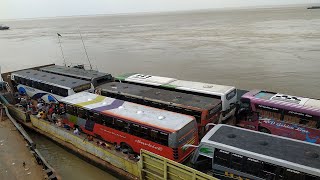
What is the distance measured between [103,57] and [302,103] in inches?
1642

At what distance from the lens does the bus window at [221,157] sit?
10320 mm

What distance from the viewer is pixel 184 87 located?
18.6 m

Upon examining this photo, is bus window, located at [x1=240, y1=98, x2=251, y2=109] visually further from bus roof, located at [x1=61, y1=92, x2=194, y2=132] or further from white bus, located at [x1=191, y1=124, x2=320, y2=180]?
white bus, located at [x1=191, y1=124, x2=320, y2=180]

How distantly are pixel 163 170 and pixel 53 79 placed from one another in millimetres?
14752

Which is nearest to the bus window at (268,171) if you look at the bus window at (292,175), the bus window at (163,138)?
the bus window at (292,175)

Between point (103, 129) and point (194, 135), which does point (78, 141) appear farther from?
point (194, 135)

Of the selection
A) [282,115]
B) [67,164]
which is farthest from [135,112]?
[282,115]

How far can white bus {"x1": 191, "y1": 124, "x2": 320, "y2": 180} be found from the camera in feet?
29.4

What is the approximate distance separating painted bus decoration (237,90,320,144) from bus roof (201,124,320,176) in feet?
15.9

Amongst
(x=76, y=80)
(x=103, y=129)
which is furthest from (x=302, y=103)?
(x=76, y=80)

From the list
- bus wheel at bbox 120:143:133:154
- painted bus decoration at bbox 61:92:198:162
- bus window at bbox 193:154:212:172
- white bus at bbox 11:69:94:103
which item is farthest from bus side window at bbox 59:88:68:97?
bus window at bbox 193:154:212:172

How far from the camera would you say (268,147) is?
9.95m

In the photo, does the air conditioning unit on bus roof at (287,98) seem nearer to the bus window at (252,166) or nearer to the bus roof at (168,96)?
the bus roof at (168,96)

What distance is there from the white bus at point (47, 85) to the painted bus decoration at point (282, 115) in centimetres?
1122
